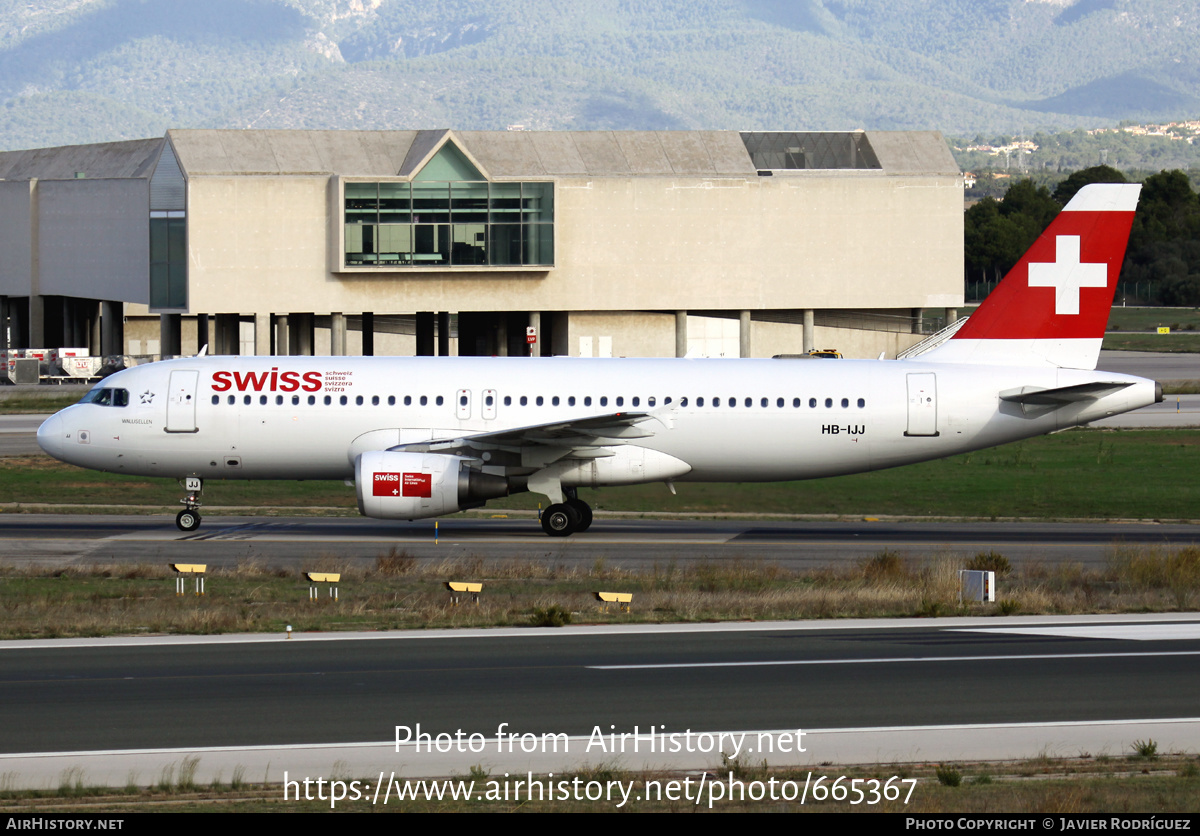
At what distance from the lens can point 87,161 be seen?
320ft

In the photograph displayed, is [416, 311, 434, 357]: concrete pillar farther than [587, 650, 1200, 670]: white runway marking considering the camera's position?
Yes

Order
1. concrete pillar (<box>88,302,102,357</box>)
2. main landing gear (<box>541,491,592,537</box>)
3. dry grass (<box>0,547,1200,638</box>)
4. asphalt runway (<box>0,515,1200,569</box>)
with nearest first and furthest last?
dry grass (<box>0,547,1200,638</box>)
asphalt runway (<box>0,515,1200,569</box>)
main landing gear (<box>541,491,592,537</box>)
concrete pillar (<box>88,302,102,357</box>)

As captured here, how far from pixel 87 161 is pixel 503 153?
3086 cm

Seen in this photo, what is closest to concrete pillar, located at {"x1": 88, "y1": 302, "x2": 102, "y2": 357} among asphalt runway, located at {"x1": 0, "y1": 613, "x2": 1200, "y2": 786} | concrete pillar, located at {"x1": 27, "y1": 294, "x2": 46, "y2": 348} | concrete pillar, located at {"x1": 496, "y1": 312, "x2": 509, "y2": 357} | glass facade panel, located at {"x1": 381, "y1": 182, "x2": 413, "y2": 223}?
concrete pillar, located at {"x1": 27, "y1": 294, "x2": 46, "y2": 348}

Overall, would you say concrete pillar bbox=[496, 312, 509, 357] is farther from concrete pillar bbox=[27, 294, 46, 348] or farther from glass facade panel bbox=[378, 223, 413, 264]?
concrete pillar bbox=[27, 294, 46, 348]

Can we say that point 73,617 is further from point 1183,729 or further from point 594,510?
point 594,510

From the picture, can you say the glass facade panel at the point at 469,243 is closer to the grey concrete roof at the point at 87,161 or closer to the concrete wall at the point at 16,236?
the grey concrete roof at the point at 87,161

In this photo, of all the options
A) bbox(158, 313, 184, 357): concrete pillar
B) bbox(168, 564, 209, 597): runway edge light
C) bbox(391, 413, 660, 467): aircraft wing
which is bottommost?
bbox(168, 564, 209, 597): runway edge light

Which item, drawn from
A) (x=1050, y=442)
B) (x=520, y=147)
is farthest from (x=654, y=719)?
(x=520, y=147)

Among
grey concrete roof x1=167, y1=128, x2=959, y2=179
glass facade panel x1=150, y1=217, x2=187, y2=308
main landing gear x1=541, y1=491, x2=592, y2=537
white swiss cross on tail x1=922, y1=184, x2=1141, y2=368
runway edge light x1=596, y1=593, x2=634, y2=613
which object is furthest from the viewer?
grey concrete roof x1=167, y1=128, x2=959, y2=179

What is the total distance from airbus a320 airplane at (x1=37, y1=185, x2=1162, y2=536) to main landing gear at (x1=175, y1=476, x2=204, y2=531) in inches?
2.0

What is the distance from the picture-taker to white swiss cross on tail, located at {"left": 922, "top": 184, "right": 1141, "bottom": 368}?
33.3m

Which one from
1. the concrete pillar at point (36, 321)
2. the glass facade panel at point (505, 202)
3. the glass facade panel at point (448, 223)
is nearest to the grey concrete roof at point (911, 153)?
the glass facade panel at point (448, 223)
